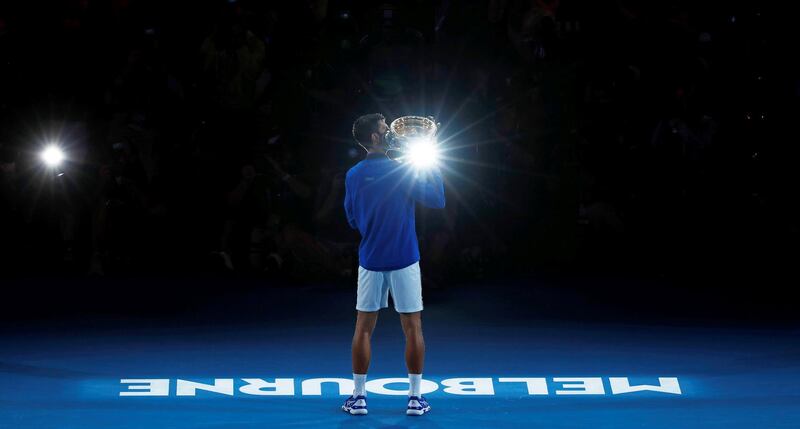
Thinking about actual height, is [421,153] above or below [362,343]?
above

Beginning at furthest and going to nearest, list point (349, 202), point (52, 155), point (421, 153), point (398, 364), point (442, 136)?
point (52, 155) < point (442, 136) < point (398, 364) < point (349, 202) < point (421, 153)

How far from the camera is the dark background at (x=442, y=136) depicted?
1041 centimetres

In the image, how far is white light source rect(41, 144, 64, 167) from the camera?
10.8m

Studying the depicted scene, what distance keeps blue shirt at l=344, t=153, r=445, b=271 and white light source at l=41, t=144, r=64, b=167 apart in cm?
516

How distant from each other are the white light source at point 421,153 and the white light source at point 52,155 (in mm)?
5269

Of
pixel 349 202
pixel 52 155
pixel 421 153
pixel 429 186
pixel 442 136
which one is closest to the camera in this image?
pixel 429 186

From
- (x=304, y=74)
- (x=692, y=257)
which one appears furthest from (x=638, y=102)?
(x=304, y=74)

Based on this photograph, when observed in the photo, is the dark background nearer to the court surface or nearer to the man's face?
the court surface

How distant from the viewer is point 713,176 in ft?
34.8

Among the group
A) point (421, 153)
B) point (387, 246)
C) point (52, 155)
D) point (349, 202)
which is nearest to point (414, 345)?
point (387, 246)

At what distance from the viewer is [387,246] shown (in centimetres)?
610

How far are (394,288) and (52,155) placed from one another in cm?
538

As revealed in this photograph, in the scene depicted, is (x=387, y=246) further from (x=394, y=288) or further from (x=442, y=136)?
(x=442, y=136)

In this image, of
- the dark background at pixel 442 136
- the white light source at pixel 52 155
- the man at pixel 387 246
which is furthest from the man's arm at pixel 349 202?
the white light source at pixel 52 155
